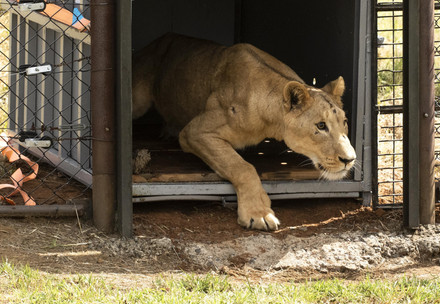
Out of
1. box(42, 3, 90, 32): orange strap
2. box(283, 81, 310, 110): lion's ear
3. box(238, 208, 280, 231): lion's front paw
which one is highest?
box(42, 3, 90, 32): orange strap

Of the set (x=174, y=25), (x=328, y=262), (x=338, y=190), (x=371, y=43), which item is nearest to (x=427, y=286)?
(x=328, y=262)

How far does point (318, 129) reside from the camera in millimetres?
5293

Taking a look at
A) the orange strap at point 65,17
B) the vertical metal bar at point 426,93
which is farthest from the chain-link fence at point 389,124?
the orange strap at point 65,17

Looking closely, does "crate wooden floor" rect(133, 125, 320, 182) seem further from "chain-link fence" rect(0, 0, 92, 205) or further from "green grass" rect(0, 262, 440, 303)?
"green grass" rect(0, 262, 440, 303)

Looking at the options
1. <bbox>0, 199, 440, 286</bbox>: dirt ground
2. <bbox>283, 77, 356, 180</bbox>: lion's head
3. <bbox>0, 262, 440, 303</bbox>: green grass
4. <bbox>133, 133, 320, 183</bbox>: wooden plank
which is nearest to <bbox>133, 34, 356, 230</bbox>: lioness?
<bbox>283, 77, 356, 180</bbox>: lion's head

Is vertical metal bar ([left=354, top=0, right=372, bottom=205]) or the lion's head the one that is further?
vertical metal bar ([left=354, top=0, right=372, bottom=205])

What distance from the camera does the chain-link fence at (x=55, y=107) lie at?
200 inches

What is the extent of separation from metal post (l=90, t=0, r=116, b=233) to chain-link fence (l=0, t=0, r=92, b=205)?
0.44 feet

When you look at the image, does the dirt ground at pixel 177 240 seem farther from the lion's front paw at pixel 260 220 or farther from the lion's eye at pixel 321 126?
the lion's eye at pixel 321 126

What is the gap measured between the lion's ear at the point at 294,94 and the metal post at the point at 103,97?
3.95 feet

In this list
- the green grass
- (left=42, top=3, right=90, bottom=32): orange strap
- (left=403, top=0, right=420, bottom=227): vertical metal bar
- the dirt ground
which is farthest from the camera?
(left=42, top=3, right=90, bottom=32): orange strap

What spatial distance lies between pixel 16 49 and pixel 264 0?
2448 millimetres

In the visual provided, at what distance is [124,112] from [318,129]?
4.41 feet

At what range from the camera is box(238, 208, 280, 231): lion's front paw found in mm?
5184
